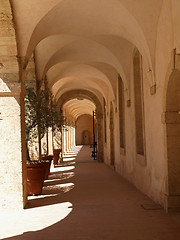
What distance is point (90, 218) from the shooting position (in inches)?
186

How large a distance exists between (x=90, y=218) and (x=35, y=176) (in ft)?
7.66

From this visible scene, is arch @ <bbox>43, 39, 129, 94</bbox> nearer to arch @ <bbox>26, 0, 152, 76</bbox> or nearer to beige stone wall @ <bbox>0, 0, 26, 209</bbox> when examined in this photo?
arch @ <bbox>26, 0, 152, 76</bbox>

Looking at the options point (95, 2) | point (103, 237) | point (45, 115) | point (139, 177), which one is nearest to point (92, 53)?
point (45, 115)

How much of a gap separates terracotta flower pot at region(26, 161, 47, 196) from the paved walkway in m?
0.27

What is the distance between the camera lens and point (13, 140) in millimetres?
5527

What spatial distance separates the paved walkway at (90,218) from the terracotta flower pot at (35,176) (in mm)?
269

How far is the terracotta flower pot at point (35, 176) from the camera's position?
21.9 ft

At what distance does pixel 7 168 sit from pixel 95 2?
3610 mm

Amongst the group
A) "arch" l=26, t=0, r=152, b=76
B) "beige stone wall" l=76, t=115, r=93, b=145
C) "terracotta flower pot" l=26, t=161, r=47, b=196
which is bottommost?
"terracotta flower pot" l=26, t=161, r=47, b=196

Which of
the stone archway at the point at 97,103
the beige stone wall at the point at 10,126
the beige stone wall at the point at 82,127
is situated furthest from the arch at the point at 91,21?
the beige stone wall at the point at 82,127

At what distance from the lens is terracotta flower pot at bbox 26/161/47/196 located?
21.9ft

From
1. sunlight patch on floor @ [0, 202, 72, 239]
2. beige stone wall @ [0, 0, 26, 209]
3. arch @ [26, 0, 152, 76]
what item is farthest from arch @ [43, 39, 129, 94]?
sunlight patch on floor @ [0, 202, 72, 239]

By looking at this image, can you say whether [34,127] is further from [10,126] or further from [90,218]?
[90,218]

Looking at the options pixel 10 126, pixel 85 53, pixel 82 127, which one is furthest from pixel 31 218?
pixel 82 127
